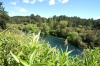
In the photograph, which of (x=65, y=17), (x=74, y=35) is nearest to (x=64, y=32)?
(x=74, y=35)

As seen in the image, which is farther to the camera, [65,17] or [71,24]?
[65,17]

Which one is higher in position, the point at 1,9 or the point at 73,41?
the point at 1,9

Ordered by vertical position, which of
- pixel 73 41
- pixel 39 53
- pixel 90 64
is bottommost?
pixel 73 41

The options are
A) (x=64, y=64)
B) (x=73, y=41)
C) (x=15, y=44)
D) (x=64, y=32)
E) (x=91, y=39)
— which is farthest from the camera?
(x=64, y=32)

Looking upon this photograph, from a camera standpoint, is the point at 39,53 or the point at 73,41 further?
the point at 73,41

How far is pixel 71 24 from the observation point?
85375 mm

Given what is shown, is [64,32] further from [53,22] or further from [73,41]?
[53,22]

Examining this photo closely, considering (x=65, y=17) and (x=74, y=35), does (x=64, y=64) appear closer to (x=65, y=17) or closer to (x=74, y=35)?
(x=74, y=35)

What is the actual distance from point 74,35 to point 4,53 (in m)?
48.9

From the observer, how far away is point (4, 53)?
4.23 ft

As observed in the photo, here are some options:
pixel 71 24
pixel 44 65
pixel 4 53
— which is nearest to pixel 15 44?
pixel 4 53

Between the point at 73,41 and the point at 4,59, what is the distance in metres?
46.2

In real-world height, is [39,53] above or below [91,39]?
above

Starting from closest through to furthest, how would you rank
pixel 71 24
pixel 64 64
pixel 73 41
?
1. pixel 64 64
2. pixel 73 41
3. pixel 71 24
